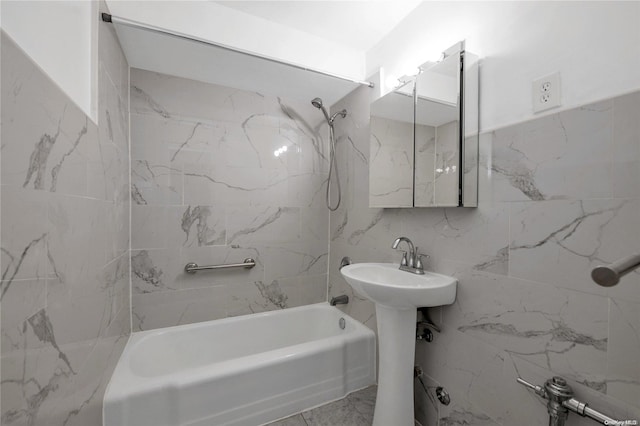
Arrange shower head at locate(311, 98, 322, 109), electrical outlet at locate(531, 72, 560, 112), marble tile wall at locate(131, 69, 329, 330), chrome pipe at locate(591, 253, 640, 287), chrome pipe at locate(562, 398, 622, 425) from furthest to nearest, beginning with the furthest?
1. shower head at locate(311, 98, 322, 109)
2. marble tile wall at locate(131, 69, 329, 330)
3. electrical outlet at locate(531, 72, 560, 112)
4. chrome pipe at locate(562, 398, 622, 425)
5. chrome pipe at locate(591, 253, 640, 287)

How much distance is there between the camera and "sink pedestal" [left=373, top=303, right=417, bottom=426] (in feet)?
4.27

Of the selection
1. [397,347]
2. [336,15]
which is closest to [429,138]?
[336,15]

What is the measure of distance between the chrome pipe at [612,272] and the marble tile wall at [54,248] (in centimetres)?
113

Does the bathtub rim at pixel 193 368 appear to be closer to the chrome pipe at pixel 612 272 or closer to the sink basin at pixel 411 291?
the sink basin at pixel 411 291

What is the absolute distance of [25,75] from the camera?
24.3 inches

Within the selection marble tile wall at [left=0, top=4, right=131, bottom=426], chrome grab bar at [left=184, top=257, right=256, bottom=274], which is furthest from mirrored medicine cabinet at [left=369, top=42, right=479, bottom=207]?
marble tile wall at [left=0, top=4, right=131, bottom=426]

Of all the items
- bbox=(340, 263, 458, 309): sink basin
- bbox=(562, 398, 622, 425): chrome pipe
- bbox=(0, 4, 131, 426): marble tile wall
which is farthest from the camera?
bbox=(340, 263, 458, 309): sink basin

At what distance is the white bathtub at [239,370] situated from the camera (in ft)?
4.17

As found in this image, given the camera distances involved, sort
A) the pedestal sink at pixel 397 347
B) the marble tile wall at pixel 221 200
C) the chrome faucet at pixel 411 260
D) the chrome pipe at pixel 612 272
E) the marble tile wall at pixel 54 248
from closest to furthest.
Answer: the chrome pipe at pixel 612 272, the marble tile wall at pixel 54 248, the pedestal sink at pixel 397 347, the chrome faucet at pixel 411 260, the marble tile wall at pixel 221 200

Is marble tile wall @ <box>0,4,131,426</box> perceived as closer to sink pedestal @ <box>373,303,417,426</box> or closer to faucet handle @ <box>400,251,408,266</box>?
A: sink pedestal @ <box>373,303,417,426</box>

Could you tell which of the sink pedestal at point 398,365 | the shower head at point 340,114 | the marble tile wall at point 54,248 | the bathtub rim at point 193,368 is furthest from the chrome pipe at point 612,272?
the shower head at point 340,114

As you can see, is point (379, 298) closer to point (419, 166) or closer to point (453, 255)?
point (453, 255)

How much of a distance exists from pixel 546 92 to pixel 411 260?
0.90 m

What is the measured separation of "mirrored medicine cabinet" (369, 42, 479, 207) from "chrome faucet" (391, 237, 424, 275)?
0.22 m
